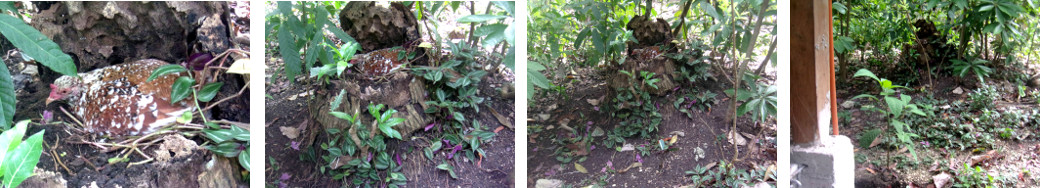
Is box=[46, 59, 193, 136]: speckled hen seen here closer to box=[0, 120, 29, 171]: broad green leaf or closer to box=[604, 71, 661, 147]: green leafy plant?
box=[0, 120, 29, 171]: broad green leaf

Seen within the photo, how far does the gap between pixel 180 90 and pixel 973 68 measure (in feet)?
6.88

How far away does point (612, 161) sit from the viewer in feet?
3.57

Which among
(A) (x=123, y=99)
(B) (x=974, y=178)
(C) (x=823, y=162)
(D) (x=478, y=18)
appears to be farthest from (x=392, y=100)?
(B) (x=974, y=178)

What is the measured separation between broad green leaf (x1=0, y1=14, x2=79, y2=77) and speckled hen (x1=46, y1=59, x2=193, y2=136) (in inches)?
2.2

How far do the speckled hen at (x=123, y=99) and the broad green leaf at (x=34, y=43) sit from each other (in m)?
0.06

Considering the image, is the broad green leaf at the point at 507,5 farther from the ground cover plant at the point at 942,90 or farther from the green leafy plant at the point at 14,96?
the ground cover plant at the point at 942,90

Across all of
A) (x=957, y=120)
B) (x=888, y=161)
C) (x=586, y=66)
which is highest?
(x=586, y=66)

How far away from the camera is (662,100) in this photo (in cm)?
110

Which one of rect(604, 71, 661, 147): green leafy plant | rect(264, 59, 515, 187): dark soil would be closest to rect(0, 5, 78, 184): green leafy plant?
rect(264, 59, 515, 187): dark soil

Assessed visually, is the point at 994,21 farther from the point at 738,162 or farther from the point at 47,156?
the point at 47,156

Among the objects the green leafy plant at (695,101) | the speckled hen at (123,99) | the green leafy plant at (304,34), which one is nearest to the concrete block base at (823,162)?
the green leafy plant at (695,101)

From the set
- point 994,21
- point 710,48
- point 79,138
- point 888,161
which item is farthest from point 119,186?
point 994,21

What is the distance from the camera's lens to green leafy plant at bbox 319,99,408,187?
926 millimetres

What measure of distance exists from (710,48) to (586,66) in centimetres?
28
